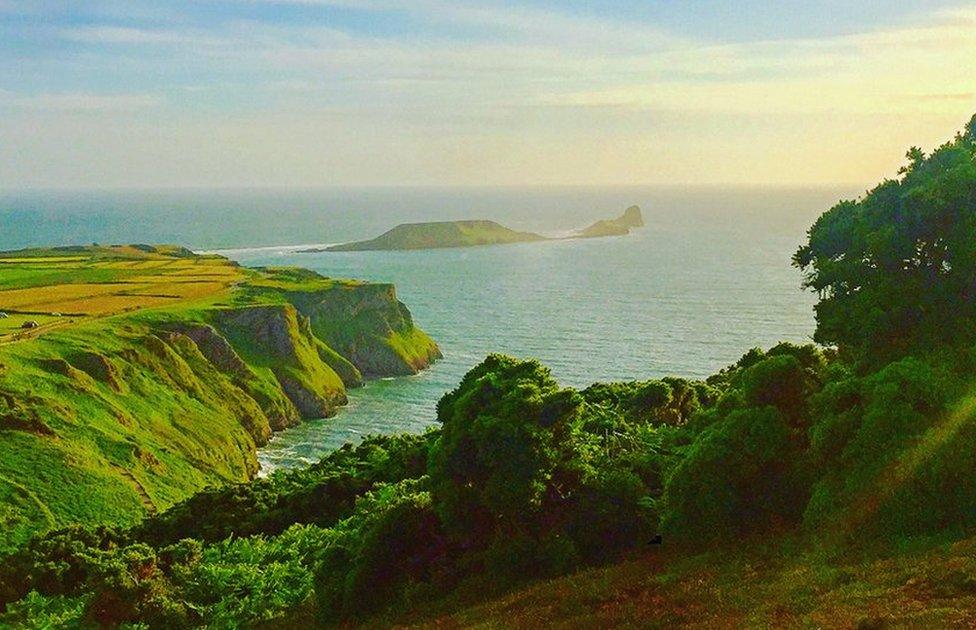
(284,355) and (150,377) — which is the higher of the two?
(150,377)

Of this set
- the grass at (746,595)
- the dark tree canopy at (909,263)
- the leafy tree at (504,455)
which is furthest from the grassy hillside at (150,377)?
the dark tree canopy at (909,263)

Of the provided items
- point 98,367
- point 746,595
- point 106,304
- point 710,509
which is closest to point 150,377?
point 98,367

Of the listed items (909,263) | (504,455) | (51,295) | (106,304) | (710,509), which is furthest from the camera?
(51,295)

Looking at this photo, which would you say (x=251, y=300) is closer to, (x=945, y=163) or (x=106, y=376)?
(x=106, y=376)

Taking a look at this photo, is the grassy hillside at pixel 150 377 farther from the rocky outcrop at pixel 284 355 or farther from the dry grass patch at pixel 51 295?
the dry grass patch at pixel 51 295

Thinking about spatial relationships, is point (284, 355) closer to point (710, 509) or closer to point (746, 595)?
point (710, 509)

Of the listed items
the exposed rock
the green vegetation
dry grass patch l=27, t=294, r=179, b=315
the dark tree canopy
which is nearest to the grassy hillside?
the exposed rock

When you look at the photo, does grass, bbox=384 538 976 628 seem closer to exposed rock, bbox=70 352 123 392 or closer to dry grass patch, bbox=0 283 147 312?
exposed rock, bbox=70 352 123 392
